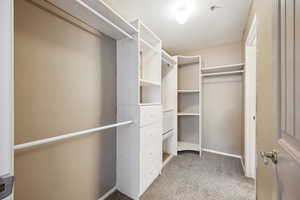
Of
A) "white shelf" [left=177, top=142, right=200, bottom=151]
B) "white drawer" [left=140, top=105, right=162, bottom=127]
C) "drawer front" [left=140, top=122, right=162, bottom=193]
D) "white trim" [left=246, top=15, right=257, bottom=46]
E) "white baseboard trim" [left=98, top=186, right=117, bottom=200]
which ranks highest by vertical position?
"white trim" [left=246, top=15, right=257, bottom=46]

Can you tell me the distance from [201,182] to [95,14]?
251 centimetres

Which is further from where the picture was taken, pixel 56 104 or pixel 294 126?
pixel 56 104

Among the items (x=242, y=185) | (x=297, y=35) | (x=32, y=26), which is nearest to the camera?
(x=297, y=35)

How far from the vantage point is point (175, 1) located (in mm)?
1700

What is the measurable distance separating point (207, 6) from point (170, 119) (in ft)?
6.51

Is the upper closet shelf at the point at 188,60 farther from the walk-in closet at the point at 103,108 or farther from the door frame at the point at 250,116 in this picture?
the door frame at the point at 250,116

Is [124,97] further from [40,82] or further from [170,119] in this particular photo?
[170,119]

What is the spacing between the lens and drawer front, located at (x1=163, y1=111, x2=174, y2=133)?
2573 mm

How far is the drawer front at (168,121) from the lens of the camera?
8.44 feet

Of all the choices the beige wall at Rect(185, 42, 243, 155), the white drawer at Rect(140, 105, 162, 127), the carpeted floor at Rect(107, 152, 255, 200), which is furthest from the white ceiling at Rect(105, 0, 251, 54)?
the carpeted floor at Rect(107, 152, 255, 200)

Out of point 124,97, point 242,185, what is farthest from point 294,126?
point 242,185

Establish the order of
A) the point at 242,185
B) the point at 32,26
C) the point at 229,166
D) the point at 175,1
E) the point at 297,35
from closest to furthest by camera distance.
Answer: the point at 297,35 → the point at 32,26 → the point at 175,1 → the point at 242,185 → the point at 229,166

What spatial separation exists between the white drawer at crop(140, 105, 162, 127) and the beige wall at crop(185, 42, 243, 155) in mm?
1683

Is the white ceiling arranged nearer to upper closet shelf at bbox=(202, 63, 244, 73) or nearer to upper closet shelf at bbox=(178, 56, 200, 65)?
upper closet shelf at bbox=(178, 56, 200, 65)
